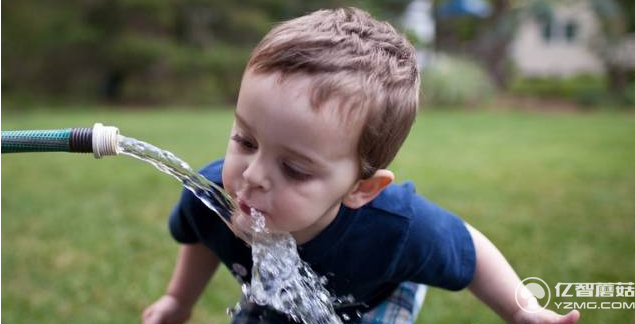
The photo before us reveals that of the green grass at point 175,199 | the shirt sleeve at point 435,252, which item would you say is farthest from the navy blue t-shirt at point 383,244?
the green grass at point 175,199

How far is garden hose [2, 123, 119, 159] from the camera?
45.0 inches

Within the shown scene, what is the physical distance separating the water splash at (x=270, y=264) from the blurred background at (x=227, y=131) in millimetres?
651

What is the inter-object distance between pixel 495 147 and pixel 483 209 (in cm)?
312

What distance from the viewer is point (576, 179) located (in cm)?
463

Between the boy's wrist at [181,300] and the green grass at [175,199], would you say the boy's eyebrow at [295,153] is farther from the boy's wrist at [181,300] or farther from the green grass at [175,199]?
the green grass at [175,199]

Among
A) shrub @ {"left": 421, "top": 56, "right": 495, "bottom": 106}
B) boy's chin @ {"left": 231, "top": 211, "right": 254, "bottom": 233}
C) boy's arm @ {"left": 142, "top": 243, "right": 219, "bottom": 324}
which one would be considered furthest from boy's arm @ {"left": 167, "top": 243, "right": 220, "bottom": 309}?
shrub @ {"left": 421, "top": 56, "right": 495, "bottom": 106}

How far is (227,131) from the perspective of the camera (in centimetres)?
814

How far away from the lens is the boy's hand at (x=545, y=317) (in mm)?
1412

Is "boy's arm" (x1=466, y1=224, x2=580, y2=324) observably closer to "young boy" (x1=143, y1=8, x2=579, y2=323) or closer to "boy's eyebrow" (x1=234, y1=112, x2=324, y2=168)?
"young boy" (x1=143, y1=8, x2=579, y2=323)

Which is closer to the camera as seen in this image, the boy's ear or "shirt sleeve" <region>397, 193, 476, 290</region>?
the boy's ear

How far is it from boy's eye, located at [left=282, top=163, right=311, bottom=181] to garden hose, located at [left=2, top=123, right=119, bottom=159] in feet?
1.05

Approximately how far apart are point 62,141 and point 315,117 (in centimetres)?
45

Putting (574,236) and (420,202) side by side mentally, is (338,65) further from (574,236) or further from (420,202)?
(574,236)

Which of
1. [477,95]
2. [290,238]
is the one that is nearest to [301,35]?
[290,238]
